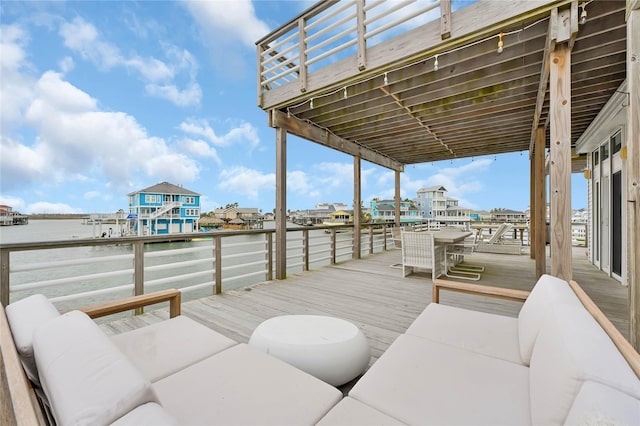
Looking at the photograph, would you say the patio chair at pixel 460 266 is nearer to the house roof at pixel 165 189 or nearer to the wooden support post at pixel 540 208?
the wooden support post at pixel 540 208

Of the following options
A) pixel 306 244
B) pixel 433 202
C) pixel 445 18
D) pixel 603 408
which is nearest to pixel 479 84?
pixel 445 18

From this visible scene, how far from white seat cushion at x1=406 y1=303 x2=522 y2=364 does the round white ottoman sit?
0.36 meters

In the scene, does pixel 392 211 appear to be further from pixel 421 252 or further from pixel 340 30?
pixel 340 30

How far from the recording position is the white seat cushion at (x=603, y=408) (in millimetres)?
531

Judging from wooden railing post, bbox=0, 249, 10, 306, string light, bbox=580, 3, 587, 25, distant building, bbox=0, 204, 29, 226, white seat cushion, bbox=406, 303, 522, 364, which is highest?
string light, bbox=580, 3, 587, 25

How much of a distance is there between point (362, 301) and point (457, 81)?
3.20 meters

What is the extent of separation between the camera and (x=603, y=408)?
55 centimetres

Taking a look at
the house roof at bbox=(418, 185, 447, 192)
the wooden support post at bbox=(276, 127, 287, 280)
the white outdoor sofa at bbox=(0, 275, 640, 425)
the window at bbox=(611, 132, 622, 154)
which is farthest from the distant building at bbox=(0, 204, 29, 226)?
the house roof at bbox=(418, 185, 447, 192)

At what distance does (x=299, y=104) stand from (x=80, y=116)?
43.4 feet

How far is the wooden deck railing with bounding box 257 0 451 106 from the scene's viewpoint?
310cm

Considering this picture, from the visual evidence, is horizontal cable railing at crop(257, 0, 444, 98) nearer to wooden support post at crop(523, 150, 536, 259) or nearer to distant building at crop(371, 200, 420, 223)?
wooden support post at crop(523, 150, 536, 259)

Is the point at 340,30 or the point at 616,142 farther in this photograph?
the point at 616,142

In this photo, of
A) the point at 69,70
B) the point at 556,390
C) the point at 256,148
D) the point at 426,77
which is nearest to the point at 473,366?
the point at 556,390

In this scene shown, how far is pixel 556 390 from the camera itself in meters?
0.74
